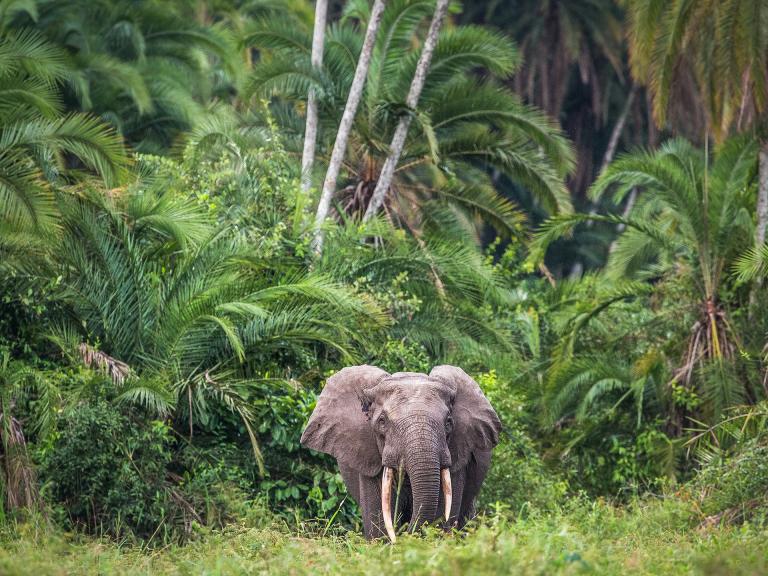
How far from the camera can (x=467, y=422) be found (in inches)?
462

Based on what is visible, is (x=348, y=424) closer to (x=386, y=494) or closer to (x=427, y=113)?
(x=386, y=494)

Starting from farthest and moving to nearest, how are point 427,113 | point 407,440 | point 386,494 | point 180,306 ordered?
point 427,113, point 180,306, point 386,494, point 407,440

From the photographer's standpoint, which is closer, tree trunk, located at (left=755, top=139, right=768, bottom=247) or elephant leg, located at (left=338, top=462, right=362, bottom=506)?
elephant leg, located at (left=338, top=462, right=362, bottom=506)

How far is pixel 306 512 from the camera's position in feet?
46.7

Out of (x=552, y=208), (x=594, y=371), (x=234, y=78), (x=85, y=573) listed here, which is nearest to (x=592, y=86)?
(x=234, y=78)

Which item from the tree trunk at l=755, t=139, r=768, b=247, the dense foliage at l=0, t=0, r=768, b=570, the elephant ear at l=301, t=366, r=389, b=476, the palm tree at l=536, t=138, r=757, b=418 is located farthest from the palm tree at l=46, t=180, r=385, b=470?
the tree trunk at l=755, t=139, r=768, b=247

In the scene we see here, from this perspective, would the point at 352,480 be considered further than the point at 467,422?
Yes

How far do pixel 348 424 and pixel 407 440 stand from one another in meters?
1.28

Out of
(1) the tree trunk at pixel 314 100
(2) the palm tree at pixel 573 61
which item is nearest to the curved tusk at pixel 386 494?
(1) the tree trunk at pixel 314 100

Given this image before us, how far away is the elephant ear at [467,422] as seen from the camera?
1165cm

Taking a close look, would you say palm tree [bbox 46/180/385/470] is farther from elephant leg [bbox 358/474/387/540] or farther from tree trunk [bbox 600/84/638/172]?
tree trunk [bbox 600/84/638/172]

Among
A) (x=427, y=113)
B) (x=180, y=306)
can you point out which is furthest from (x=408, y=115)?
(x=180, y=306)

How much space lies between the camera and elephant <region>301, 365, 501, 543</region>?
1065 cm

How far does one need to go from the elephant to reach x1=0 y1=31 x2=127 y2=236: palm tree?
3.77 metres
